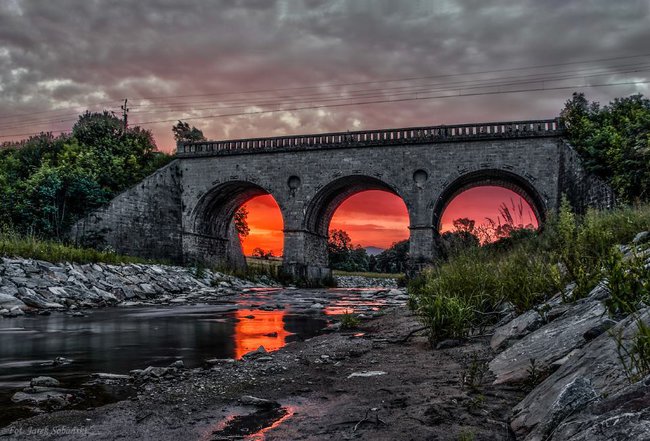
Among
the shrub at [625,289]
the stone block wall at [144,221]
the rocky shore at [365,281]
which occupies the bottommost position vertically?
the rocky shore at [365,281]

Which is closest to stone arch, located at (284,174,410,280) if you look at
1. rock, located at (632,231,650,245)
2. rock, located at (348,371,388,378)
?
rock, located at (632,231,650,245)

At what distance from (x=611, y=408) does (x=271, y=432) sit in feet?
6.10

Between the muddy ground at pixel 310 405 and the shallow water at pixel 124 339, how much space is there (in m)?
0.47

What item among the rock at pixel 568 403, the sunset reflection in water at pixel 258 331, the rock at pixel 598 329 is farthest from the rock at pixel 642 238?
the sunset reflection in water at pixel 258 331

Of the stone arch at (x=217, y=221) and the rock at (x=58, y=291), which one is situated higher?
the stone arch at (x=217, y=221)

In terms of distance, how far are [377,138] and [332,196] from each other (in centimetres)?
487

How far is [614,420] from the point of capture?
169cm

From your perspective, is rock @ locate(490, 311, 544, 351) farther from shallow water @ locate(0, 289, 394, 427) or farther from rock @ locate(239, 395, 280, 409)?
shallow water @ locate(0, 289, 394, 427)

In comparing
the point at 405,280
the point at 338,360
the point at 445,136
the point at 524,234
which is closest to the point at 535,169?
the point at 445,136

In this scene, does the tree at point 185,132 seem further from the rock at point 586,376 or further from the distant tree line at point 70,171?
the rock at point 586,376

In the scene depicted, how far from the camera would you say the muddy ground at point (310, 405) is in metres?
2.83

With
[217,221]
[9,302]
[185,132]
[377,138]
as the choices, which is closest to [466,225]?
[9,302]

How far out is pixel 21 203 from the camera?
23.1 meters

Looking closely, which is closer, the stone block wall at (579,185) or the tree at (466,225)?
the tree at (466,225)
